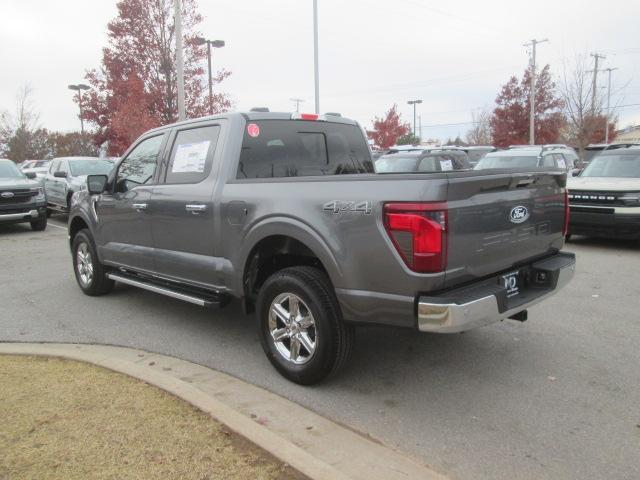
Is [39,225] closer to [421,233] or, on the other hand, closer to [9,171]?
[9,171]

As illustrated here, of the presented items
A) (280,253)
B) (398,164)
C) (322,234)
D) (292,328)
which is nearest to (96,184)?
(280,253)

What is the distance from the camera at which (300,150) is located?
4.84 meters

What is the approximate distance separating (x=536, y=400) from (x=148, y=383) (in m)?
2.61

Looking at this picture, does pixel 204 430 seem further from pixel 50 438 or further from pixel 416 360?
pixel 416 360

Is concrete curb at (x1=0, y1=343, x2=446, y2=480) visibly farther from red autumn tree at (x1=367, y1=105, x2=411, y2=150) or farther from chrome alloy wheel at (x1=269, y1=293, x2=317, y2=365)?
red autumn tree at (x1=367, y1=105, x2=411, y2=150)

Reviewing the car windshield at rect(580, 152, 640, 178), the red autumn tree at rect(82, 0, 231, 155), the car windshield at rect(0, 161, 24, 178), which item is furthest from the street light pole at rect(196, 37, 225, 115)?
the car windshield at rect(580, 152, 640, 178)

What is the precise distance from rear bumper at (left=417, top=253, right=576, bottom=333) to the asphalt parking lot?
0.64m

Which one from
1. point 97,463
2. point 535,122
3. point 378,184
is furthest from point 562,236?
point 535,122

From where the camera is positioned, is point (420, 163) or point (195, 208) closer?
point (195, 208)

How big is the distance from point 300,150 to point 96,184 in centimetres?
254

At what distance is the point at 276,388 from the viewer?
3930mm

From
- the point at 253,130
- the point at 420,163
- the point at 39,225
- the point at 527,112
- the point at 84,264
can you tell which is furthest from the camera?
the point at 527,112

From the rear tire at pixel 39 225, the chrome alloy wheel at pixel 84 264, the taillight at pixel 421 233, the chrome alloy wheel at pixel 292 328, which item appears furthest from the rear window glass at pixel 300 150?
the rear tire at pixel 39 225

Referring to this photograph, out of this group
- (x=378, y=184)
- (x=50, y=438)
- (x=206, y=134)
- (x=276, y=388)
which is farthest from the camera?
(x=206, y=134)
